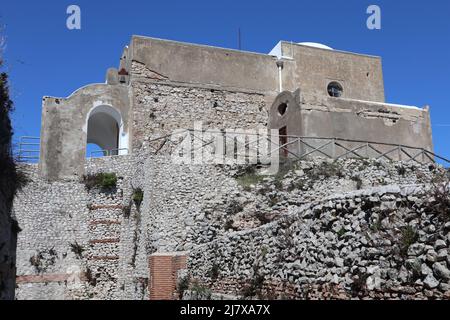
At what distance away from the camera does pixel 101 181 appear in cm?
2092

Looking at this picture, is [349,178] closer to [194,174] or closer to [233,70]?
[194,174]

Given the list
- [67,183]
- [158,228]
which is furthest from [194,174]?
[67,183]

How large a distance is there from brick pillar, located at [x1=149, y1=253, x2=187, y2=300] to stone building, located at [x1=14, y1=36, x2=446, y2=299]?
0.24 ft

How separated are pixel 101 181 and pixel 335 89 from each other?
13992mm

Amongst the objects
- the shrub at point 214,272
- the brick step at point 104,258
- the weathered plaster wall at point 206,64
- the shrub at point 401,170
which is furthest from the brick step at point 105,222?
the shrub at point 401,170

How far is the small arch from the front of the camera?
26203 millimetres

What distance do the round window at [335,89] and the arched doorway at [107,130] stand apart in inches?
465

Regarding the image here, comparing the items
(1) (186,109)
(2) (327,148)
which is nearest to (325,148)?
(2) (327,148)

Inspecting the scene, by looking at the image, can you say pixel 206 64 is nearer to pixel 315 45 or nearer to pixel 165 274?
pixel 315 45

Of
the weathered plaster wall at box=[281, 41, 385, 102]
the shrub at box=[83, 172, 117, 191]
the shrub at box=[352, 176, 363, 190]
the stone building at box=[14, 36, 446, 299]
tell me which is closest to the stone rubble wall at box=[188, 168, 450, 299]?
the stone building at box=[14, 36, 446, 299]

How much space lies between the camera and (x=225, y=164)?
60.2ft

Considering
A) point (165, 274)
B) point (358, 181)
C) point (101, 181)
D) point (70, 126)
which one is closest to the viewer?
point (165, 274)

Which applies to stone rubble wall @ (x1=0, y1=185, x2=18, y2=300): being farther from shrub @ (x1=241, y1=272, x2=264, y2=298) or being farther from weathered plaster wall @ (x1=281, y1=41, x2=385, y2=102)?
weathered plaster wall @ (x1=281, y1=41, x2=385, y2=102)

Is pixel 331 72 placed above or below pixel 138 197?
above
